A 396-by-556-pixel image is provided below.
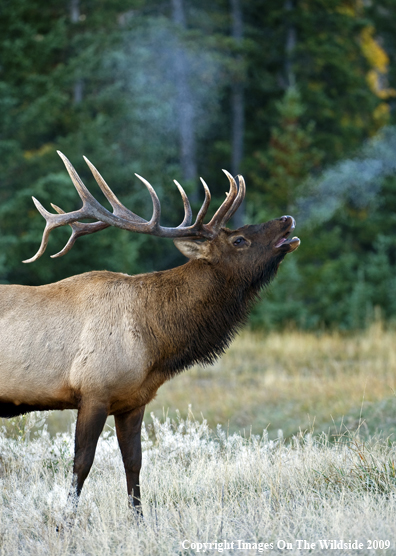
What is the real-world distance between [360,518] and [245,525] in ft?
2.16

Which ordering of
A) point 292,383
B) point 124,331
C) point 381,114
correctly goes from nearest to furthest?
1. point 124,331
2. point 292,383
3. point 381,114

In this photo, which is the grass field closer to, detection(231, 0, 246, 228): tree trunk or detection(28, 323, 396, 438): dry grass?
detection(28, 323, 396, 438): dry grass

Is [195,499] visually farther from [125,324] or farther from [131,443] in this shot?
[125,324]

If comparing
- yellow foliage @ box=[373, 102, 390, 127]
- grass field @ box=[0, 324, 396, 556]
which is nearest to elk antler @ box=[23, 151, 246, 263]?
grass field @ box=[0, 324, 396, 556]

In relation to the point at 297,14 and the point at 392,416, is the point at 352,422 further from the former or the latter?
the point at 297,14

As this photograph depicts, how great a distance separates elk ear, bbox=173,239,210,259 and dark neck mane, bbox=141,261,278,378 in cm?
A: 6

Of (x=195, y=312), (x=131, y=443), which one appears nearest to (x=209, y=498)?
(x=131, y=443)

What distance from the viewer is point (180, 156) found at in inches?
792

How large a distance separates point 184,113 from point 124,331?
16030mm

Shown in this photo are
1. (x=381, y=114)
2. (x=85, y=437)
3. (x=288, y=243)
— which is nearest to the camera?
(x=85, y=437)

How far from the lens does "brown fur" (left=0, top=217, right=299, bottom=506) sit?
4.37 m

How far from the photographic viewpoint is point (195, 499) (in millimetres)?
4758

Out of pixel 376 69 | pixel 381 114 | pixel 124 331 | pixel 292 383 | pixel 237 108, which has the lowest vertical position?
pixel 124 331

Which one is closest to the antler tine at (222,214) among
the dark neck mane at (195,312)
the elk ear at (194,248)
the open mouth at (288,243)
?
the elk ear at (194,248)
